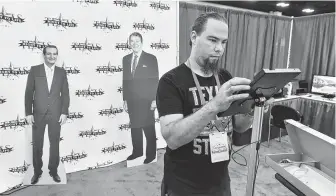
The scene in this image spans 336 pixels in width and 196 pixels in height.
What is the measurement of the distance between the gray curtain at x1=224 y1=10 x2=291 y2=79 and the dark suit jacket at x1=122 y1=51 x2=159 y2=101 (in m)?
1.64

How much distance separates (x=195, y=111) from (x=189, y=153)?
0.19m

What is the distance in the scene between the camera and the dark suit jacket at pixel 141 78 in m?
2.81

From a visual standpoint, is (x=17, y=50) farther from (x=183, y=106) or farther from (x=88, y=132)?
(x=183, y=106)

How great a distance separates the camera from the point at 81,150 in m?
2.69

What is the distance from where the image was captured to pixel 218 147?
3.34ft

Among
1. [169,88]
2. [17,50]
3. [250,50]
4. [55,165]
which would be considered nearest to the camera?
[169,88]

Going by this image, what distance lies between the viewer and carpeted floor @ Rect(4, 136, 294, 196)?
2.30m

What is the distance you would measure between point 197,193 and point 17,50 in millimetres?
2242

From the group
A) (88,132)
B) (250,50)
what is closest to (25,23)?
(88,132)

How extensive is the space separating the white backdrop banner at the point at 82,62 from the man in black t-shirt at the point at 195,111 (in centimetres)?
186
